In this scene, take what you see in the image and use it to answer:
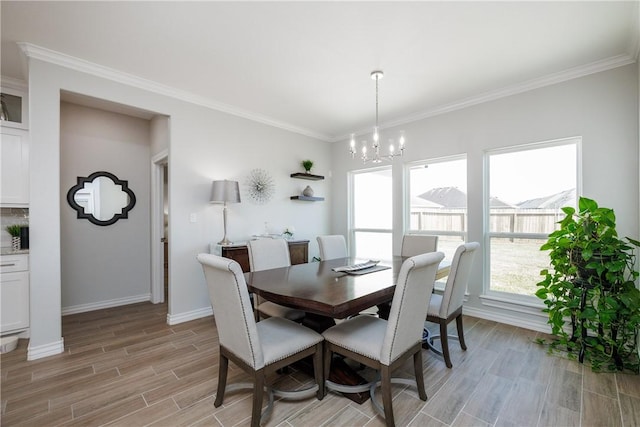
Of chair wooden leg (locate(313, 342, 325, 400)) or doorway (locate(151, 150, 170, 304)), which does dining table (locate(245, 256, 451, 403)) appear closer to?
chair wooden leg (locate(313, 342, 325, 400))

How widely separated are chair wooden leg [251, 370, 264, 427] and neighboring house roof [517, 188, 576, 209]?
333 centimetres

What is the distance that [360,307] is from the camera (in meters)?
1.80

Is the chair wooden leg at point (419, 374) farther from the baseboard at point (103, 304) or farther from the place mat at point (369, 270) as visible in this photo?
the baseboard at point (103, 304)

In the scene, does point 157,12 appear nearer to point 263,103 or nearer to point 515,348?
point 263,103

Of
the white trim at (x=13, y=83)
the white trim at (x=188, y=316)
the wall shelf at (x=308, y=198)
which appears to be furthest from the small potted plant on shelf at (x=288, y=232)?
the white trim at (x=13, y=83)

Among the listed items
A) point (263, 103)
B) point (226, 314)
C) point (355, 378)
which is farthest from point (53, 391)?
point (263, 103)

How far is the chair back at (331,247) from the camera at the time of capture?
344 cm

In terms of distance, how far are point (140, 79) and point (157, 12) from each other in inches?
49.3

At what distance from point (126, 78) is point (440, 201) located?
404cm

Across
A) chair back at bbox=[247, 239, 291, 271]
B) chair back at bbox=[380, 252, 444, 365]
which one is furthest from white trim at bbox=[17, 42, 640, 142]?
chair back at bbox=[380, 252, 444, 365]

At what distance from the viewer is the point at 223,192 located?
3.55 metres

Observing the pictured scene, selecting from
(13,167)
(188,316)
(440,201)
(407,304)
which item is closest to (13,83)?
(13,167)

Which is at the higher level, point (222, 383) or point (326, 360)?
point (326, 360)

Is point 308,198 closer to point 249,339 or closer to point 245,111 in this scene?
Result: point 245,111
